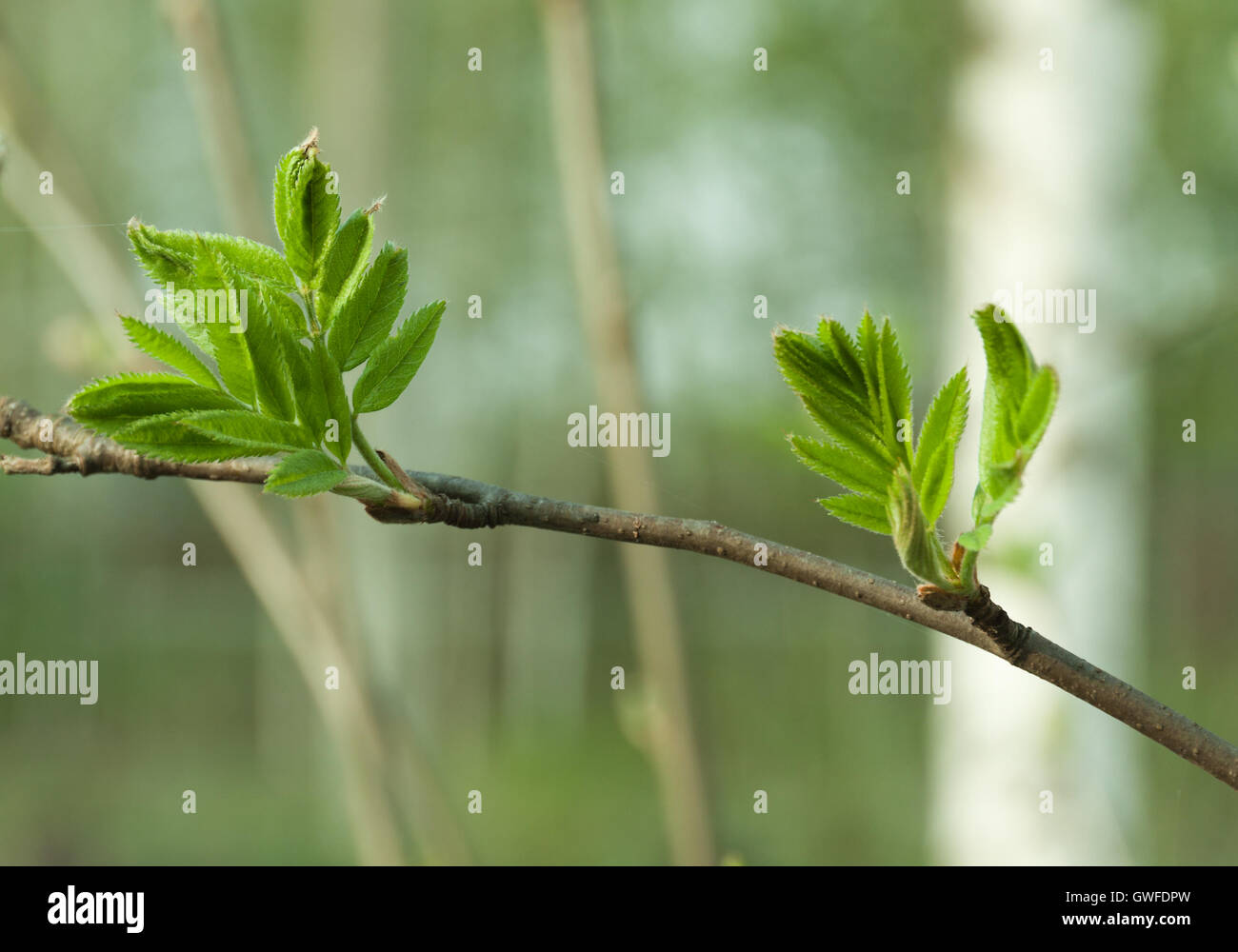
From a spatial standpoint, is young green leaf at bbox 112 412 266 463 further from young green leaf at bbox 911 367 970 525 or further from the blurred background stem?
the blurred background stem

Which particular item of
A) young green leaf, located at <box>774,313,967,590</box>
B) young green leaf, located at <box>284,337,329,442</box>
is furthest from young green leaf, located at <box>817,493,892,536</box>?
young green leaf, located at <box>284,337,329,442</box>

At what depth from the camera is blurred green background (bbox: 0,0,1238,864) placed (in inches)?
35.0

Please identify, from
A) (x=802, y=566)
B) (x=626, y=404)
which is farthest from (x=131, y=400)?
(x=626, y=404)

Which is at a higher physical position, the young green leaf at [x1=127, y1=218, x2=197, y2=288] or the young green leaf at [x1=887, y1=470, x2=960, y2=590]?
the young green leaf at [x1=127, y1=218, x2=197, y2=288]

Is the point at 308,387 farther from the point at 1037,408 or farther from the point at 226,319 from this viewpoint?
the point at 1037,408

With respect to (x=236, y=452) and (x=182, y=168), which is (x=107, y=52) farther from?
→ (x=236, y=452)

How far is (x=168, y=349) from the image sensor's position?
0.65 ft

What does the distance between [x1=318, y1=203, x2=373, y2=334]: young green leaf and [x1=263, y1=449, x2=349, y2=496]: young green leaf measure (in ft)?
0.09

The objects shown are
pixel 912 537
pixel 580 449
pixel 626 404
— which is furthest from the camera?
pixel 626 404

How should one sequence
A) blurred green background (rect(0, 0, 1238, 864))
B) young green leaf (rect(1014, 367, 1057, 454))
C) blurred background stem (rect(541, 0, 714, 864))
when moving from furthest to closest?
blurred green background (rect(0, 0, 1238, 864))
blurred background stem (rect(541, 0, 714, 864))
young green leaf (rect(1014, 367, 1057, 454))

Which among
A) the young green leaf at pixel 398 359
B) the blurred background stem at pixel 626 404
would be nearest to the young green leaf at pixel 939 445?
the young green leaf at pixel 398 359

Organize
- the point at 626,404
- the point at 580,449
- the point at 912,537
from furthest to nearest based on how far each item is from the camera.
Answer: the point at 626,404 < the point at 580,449 < the point at 912,537

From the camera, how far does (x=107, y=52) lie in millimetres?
4074

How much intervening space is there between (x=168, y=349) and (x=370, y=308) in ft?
0.14
